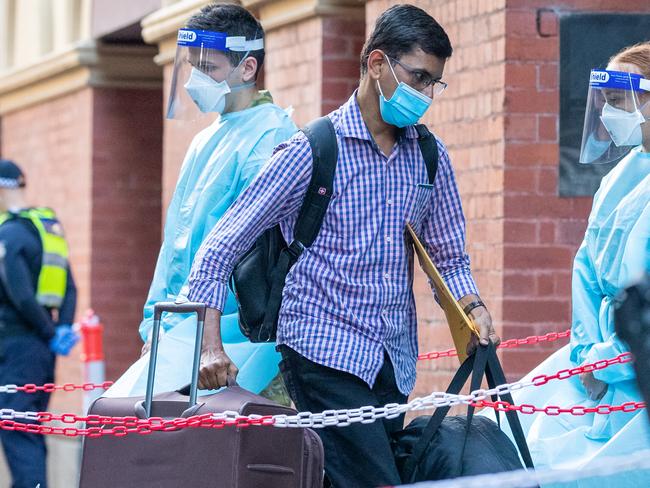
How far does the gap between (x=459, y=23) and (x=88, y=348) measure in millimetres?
4273

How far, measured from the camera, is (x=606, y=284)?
4.93 metres

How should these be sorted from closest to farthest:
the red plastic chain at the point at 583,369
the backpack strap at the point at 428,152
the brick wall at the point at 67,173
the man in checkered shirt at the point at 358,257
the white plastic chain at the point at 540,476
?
the white plastic chain at the point at 540,476
the man in checkered shirt at the point at 358,257
the backpack strap at the point at 428,152
the red plastic chain at the point at 583,369
the brick wall at the point at 67,173

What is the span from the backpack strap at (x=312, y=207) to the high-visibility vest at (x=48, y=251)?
423 cm

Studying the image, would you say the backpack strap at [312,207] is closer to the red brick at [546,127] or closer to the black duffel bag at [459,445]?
the black duffel bag at [459,445]

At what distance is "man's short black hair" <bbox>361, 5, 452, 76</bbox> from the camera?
4.50m

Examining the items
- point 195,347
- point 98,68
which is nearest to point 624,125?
point 195,347

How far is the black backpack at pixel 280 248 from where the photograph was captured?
446 cm

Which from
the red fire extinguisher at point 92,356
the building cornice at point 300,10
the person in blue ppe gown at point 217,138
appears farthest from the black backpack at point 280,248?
the red fire extinguisher at point 92,356

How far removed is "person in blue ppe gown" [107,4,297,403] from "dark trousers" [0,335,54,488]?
2.99m

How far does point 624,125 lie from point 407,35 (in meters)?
0.90

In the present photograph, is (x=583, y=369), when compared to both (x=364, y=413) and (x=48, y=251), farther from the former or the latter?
(x=48, y=251)

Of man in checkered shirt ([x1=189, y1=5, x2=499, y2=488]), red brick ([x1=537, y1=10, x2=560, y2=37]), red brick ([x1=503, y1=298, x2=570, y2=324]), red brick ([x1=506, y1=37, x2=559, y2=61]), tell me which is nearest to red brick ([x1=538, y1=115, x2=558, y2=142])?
red brick ([x1=506, y1=37, x2=559, y2=61])

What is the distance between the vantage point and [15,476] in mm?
8211

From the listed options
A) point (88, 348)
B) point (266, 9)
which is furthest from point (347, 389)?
point (88, 348)
